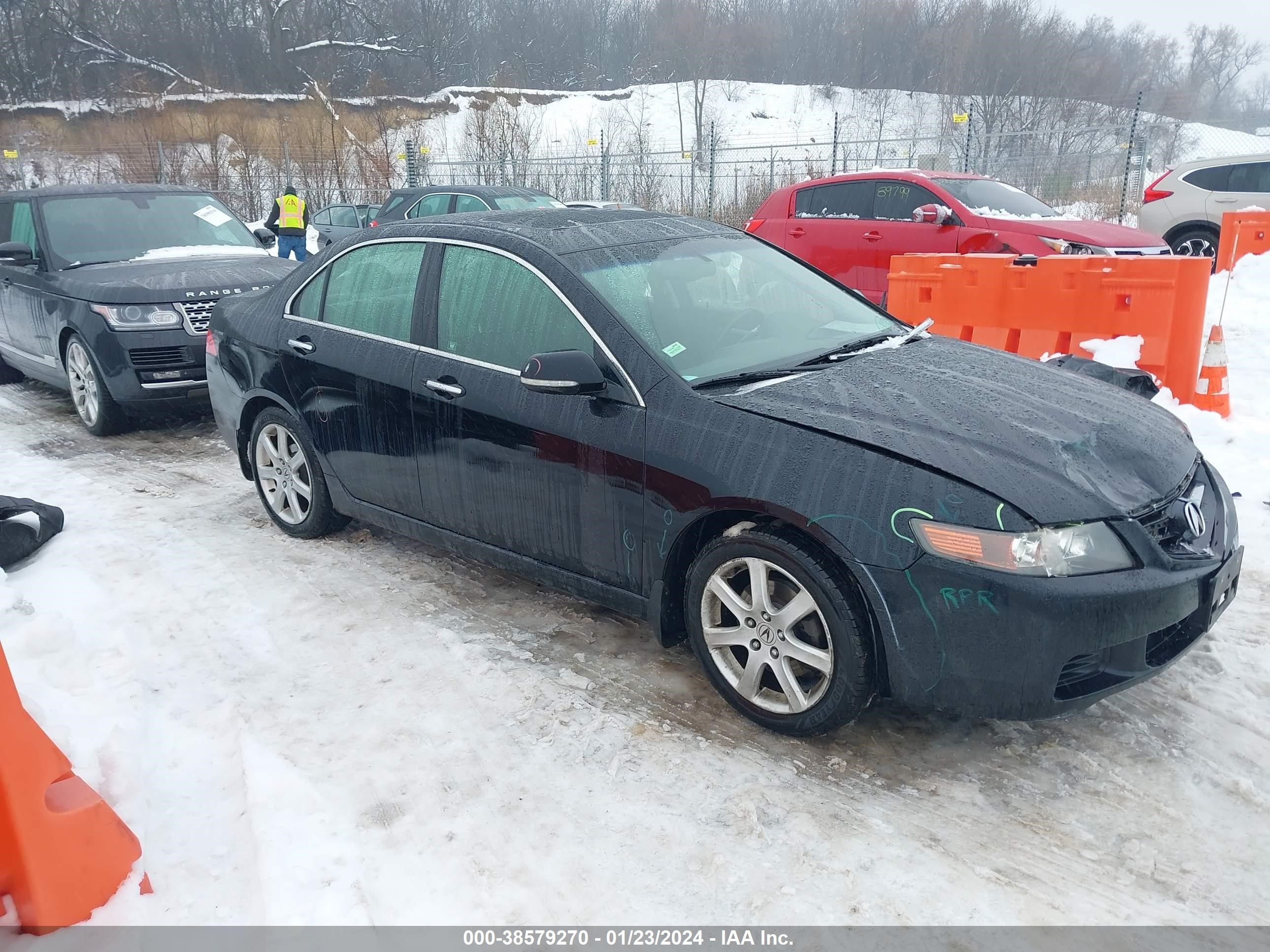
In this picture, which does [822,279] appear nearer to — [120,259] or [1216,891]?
[1216,891]

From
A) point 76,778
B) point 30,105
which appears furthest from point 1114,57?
point 76,778

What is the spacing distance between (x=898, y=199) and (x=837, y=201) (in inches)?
29.3

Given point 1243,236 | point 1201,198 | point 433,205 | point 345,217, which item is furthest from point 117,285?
point 345,217

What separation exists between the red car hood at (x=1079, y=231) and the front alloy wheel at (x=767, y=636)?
25.4 ft

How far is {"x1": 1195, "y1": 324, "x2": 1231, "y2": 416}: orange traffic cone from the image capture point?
6.13 meters

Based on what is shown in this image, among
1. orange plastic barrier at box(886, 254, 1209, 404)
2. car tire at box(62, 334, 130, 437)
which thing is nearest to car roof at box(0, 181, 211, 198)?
car tire at box(62, 334, 130, 437)

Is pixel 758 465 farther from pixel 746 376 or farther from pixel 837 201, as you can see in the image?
pixel 837 201

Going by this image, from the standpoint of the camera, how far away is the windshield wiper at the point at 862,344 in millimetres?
3621

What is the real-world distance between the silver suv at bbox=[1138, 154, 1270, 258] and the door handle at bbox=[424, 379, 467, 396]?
12613 mm

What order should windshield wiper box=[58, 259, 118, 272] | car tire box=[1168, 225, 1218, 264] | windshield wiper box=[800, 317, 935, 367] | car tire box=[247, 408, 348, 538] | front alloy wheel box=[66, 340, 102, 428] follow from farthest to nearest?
car tire box=[1168, 225, 1218, 264], windshield wiper box=[58, 259, 118, 272], front alloy wheel box=[66, 340, 102, 428], car tire box=[247, 408, 348, 538], windshield wiper box=[800, 317, 935, 367]

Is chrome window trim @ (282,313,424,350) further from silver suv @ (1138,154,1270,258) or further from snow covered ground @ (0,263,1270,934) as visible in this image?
silver suv @ (1138,154,1270,258)

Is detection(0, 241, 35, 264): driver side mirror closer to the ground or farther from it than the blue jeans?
farther from it

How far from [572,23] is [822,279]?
6734cm

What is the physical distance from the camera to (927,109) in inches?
2350
